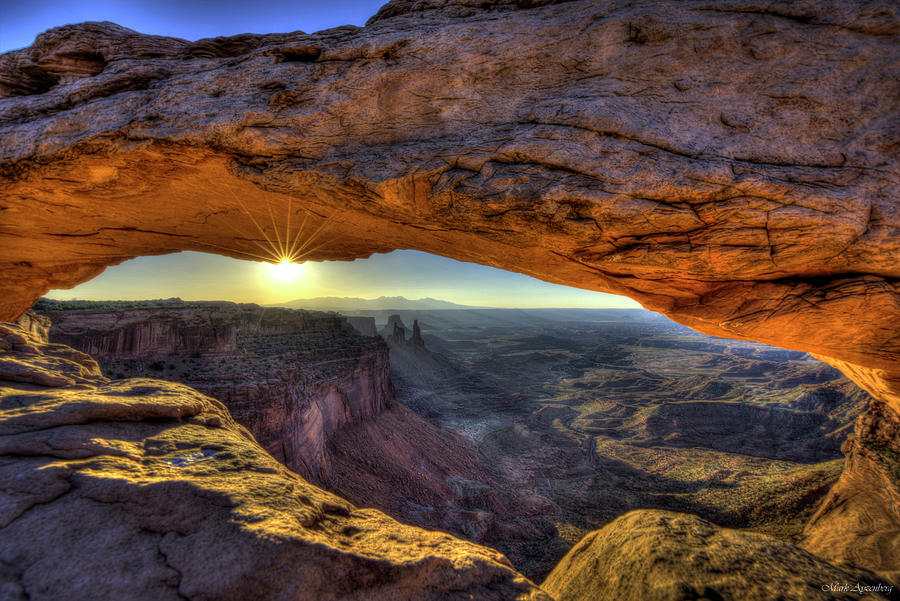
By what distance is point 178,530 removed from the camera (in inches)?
102

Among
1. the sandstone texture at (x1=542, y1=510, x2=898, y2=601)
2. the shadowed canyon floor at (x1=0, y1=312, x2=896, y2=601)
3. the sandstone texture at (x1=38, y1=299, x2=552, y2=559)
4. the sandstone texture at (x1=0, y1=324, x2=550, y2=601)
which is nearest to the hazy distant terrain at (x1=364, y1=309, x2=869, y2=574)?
the sandstone texture at (x1=38, y1=299, x2=552, y2=559)

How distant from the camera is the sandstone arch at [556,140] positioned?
489 centimetres

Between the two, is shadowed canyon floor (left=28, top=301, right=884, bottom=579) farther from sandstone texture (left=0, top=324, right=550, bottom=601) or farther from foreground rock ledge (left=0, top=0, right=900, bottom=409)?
sandstone texture (left=0, top=324, right=550, bottom=601)

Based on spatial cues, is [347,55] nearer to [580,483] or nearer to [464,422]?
[580,483]

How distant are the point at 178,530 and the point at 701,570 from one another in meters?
4.94

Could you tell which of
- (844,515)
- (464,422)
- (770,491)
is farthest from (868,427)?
(464,422)

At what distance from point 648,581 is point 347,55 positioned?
30.8 ft

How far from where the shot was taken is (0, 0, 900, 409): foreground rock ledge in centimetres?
489

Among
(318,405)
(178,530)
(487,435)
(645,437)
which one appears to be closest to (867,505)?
(178,530)

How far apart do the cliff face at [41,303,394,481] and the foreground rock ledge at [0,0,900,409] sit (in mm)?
7972

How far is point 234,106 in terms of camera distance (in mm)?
6336

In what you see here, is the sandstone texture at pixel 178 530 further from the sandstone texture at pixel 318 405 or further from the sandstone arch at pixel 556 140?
the sandstone texture at pixel 318 405

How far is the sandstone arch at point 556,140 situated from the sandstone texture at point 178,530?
185 inches

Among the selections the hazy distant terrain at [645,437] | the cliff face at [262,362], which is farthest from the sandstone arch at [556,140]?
the hazy distant terrain at [645,437]
